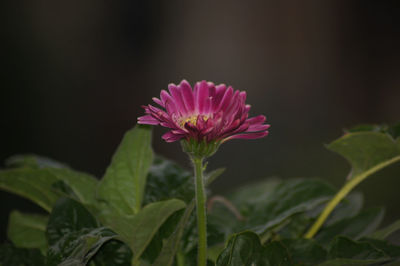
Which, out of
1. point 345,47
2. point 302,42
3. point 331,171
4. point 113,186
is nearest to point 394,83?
point 345,47

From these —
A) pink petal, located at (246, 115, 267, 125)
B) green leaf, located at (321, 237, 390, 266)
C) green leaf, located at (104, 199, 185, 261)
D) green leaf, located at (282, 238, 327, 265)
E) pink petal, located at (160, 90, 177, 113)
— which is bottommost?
green leaf, located at (282, 238, 327, 265)

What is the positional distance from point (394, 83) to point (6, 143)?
1.19 m

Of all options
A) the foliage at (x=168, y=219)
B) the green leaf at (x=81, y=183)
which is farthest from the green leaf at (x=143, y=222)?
the green leaf at (x=81, y=183)

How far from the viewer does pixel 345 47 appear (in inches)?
56.1

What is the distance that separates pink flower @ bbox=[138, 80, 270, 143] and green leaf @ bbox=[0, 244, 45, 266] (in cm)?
16

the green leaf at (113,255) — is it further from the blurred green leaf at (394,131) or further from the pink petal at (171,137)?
the blurred green leaf at (394,131)

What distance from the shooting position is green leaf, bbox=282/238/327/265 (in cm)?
31

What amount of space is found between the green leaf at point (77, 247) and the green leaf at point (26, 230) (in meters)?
0.13

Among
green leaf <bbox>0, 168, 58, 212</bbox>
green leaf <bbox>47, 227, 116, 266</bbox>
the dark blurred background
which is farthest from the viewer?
the dark blurred background

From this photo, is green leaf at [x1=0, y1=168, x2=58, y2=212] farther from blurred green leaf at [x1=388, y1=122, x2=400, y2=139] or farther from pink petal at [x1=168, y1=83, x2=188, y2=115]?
blurred green leaf at [x1=388, y1=122, x2=400, y2=139]

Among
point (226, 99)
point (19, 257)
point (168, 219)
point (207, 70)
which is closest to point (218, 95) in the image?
point (226, 99)

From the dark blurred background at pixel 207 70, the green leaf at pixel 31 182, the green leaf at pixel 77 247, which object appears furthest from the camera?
the dark blurred background at pixel 207 70

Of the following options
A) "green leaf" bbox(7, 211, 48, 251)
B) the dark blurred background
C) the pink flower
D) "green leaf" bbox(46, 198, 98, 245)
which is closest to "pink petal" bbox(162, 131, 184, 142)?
the pink flower

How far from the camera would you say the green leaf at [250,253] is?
0.26 metres
